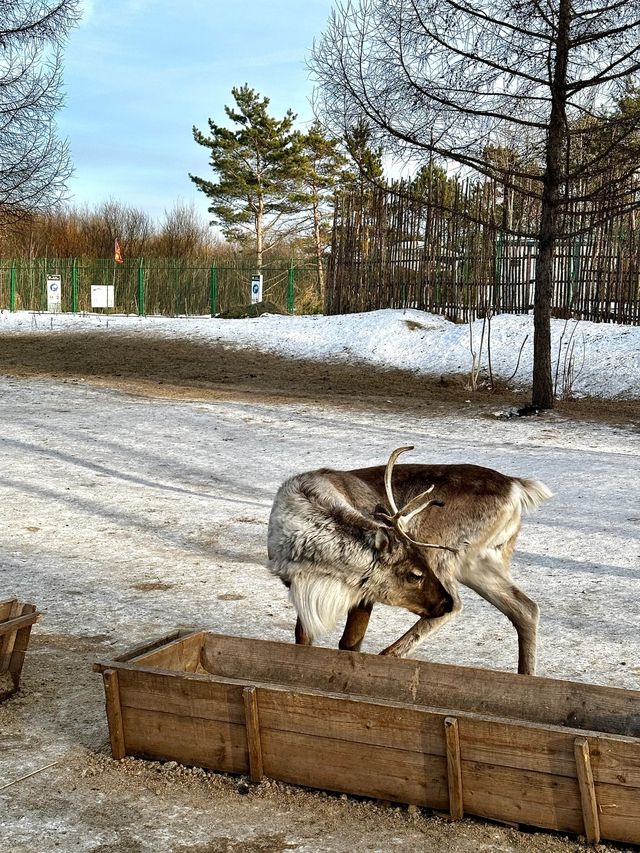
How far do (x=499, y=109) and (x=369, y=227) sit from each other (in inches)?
396

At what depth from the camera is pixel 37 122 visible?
61.7ft

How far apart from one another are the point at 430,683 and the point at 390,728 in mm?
717

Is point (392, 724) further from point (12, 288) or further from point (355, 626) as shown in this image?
point (12, 288)

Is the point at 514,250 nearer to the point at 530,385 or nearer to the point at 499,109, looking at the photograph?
the point at 530,385

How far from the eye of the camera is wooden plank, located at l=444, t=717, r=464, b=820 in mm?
3867

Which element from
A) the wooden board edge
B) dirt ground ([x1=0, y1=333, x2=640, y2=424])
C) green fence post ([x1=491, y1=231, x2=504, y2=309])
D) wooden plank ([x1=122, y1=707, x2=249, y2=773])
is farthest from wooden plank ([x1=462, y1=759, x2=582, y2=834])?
green fence post ([x1=491, y1=231, x2=504, y2=309])

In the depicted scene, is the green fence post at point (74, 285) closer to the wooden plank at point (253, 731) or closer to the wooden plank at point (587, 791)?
the wooden plank at point (253, 731)

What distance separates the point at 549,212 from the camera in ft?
50.1

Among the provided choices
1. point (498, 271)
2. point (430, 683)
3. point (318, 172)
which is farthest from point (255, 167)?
point (430, 683)

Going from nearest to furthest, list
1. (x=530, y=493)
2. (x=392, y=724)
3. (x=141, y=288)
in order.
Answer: (x=392, y=724)
(x=530, y=493)
(x=141, y=288)

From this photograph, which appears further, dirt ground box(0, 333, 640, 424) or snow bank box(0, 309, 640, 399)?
snow bank box(0, 309, 640, 399)

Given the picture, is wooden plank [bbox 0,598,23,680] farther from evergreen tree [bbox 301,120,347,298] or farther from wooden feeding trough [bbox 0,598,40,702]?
evergreen tree [bbox 301,120,347,298]

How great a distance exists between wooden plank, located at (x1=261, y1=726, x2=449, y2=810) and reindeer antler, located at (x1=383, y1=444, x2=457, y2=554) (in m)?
1.26

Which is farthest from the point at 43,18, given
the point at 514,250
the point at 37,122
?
the point at 514,250
